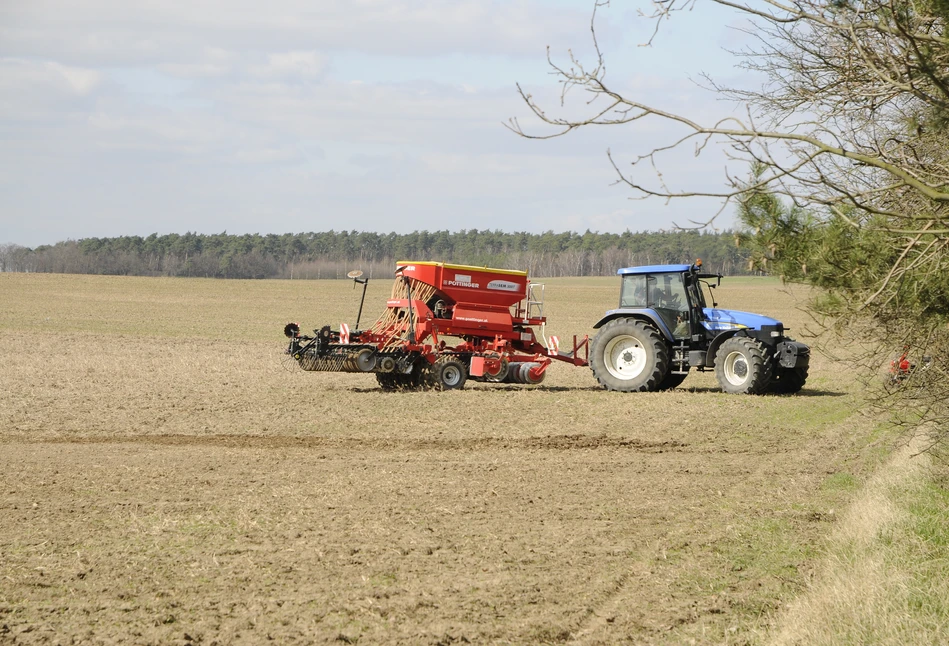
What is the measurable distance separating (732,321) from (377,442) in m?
7.16

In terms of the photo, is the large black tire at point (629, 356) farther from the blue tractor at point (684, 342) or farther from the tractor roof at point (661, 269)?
the tractor roof at point (661, 269)

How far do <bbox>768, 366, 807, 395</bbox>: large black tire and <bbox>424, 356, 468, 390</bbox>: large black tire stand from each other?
5.00 metres

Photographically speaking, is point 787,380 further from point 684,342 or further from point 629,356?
point 629,356

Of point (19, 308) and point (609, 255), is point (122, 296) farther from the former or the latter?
point (609, 255)

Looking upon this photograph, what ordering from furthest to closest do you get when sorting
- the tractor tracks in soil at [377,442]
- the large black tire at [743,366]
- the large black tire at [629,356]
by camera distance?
the large black tire at [629,356], the large black tire at [743,366], the tractor tracks in soil at [377,442]

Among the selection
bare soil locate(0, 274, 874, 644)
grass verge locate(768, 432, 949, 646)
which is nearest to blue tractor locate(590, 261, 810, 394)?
bare soil locate(0, 274, 874, 644)

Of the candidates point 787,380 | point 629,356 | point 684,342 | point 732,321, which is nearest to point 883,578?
point 732,321

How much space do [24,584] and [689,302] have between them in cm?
1258

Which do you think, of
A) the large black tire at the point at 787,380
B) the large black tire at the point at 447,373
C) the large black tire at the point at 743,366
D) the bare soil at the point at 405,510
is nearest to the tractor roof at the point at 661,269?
the large black tire at the point at 743,366

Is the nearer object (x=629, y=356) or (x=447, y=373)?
(x=447, y=373)

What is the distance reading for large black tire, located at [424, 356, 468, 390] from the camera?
1695 cm

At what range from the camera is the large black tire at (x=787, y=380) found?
1655 centimetres

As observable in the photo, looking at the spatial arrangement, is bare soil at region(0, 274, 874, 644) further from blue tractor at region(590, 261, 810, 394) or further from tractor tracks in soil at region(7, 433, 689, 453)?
blue tractor at region(590, 261, 810, 394)

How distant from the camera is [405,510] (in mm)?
7914
